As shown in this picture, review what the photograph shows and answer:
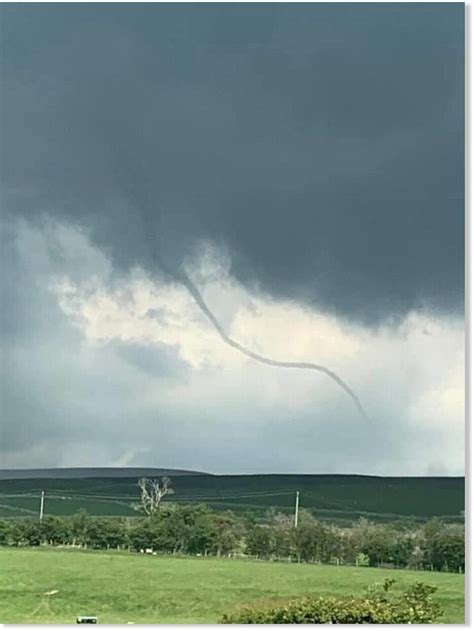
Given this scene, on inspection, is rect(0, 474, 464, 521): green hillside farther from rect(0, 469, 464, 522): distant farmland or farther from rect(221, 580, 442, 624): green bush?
rect(221, 580, 442, 624): green bush

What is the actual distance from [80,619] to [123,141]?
210cm

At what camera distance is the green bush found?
5008 mm

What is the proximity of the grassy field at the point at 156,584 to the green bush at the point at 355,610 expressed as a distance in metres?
0.04

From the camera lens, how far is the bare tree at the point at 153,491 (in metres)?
5.13

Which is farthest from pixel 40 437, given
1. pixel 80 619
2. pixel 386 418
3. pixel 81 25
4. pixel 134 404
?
pixel 81 25

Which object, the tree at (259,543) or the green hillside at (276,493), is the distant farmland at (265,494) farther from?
the tree at (259,543)

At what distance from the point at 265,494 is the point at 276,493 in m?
0.05

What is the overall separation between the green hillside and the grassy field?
0.78ft

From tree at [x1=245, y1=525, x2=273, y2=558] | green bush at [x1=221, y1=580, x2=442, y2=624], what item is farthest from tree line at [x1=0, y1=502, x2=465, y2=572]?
green bush at [x1=221, y1=580, x2=442, y2=624]

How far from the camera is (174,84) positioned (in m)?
→ 5.27

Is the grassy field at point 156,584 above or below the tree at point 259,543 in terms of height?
below

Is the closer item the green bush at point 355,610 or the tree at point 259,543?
the green bush at point 355,610

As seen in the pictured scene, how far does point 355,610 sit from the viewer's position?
16.5ft

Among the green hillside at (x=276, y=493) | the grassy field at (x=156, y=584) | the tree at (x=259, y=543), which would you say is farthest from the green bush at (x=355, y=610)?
the green hillside at (x=276, y=493)
